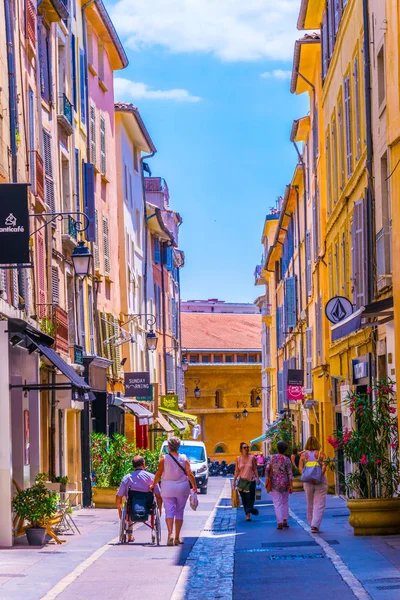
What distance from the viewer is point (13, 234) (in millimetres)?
17062

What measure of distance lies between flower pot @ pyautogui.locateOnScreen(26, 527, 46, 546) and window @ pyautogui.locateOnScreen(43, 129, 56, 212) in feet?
38.2

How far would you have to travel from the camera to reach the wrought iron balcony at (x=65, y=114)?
97.6ft

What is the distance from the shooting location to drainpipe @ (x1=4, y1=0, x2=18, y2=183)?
21.8 meters

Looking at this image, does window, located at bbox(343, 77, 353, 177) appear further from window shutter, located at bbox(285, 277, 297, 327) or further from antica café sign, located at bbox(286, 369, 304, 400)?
window shutter, located at bbox(285, 277, 297, 327)

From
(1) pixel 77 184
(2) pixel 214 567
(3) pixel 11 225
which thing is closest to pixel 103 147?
(1) pixel 77 184

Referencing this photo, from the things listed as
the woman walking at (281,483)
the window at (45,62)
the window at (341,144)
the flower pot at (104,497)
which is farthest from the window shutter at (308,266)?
the woman walking at (281,483)

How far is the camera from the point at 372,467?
17.8 meters

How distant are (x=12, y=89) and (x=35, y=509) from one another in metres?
8.03

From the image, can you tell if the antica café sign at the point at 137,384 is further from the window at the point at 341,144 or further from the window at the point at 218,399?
the window at the point at 218,399

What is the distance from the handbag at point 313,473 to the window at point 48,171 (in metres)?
11.1

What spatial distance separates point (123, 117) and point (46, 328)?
2089 cm

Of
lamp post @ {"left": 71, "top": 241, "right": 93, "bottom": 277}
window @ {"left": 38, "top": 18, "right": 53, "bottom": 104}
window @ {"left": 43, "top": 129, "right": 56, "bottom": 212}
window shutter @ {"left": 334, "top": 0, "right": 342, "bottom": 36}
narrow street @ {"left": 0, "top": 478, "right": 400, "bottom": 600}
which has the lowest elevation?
narrow street @ {"left": 0, "top": 478, "right": 400, "bottom": 600}

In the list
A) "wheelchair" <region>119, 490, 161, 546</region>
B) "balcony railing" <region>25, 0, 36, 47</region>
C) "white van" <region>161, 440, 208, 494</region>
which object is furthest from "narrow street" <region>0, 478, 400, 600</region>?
"white van" <region>161, 440, 208, 494</region>

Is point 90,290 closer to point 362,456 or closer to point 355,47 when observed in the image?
point 355,47
